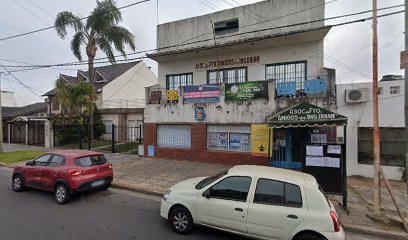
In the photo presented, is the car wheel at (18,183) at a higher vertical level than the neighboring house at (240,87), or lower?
lower

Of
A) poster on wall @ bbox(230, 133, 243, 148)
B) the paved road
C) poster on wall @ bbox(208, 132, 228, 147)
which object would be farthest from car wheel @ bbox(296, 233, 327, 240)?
poster on wall @ bbox(208, 132, 228, 147)

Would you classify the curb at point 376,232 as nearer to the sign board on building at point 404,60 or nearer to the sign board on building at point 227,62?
the sign board on building at point 404,60

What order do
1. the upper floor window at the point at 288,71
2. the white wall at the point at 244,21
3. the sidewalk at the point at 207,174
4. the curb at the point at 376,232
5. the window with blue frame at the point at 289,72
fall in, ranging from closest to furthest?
the curb at the point at 376,232 < the sidewalk at the point at 207,174 < the window with blue frame at the point at 289,72 < the white wall at the point at 244,21 < the upper floor window at the point at 288,71

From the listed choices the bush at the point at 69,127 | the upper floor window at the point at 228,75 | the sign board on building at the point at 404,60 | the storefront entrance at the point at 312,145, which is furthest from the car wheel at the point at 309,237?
the bush at the point at 69,127

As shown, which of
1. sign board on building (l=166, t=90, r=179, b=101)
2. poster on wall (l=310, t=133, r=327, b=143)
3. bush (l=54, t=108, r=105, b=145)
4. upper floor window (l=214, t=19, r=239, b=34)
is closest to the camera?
poster on wall (l=310, t=133, r=327, b=143)

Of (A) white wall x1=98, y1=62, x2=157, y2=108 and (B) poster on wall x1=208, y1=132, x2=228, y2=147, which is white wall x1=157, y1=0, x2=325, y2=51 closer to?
(B) poster on wall x1=208, y1=132, x2=228, y2=147

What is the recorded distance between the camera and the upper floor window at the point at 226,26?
43.6 feet

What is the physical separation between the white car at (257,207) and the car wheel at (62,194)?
335 centimetres

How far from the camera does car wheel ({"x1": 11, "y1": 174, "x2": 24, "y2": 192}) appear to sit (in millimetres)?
7485

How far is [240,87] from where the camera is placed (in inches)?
440

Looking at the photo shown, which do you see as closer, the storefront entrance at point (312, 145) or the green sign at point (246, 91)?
the storefront entrance at point (312, 145)

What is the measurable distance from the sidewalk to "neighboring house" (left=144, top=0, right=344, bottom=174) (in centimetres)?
137

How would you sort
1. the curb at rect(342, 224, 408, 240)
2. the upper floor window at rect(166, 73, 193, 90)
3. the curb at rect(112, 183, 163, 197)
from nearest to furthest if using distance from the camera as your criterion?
the curb at rect(342, 224, 408, 240), the curb at rect(112, 183, 163, 197), the upper floor window at rect(166, 73, 193, 90)

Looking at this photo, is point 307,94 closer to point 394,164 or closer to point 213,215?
point 394,164
